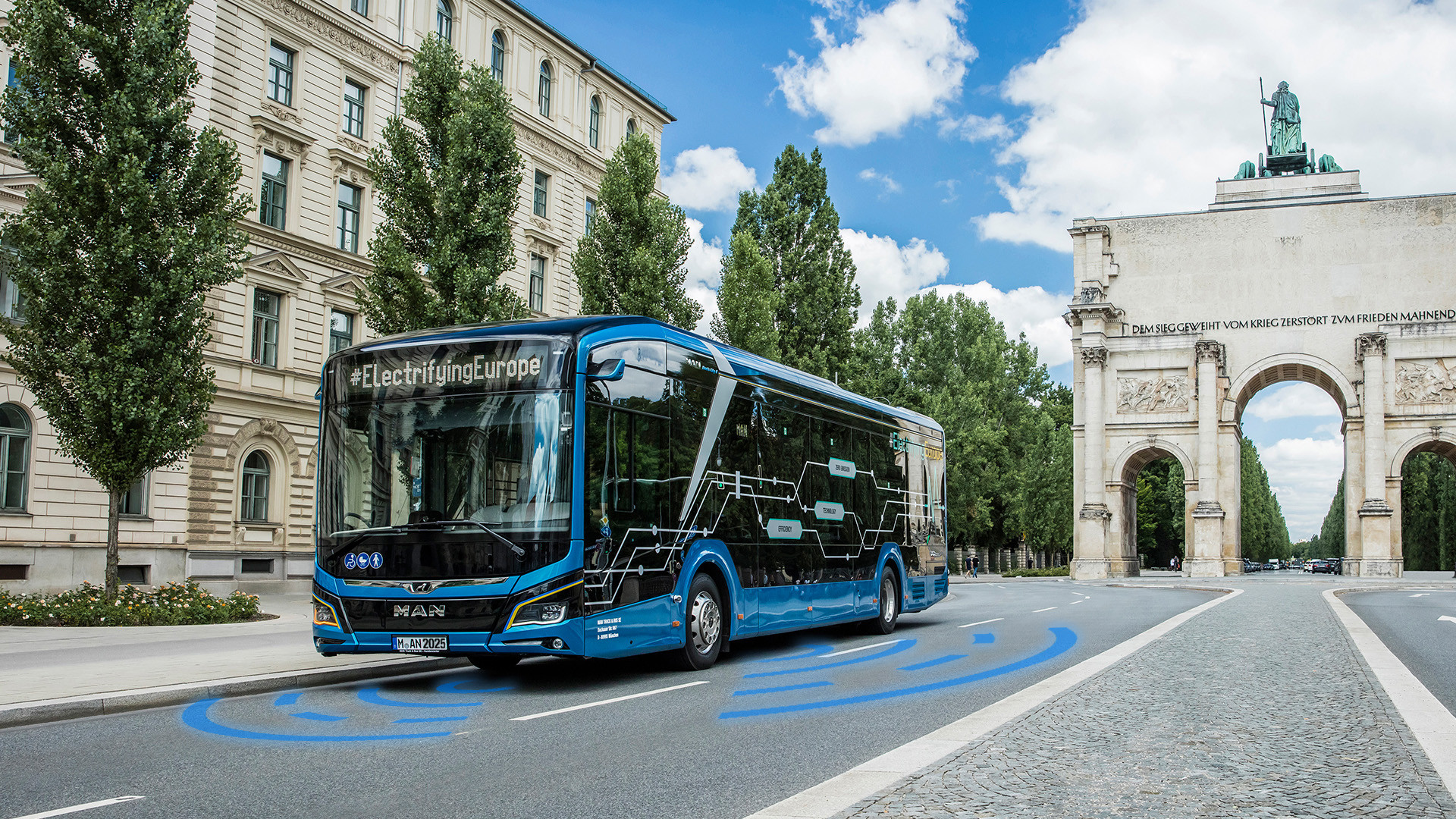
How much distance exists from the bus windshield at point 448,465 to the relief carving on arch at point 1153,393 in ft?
173

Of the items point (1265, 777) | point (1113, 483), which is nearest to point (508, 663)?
point (1265, 777)

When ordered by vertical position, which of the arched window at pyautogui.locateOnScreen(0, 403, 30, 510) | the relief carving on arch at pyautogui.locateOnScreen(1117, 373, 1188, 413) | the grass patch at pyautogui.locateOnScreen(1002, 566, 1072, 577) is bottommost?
the grass patch at pyautogui.locateOnScreen(1002, 566, 1072, 577)

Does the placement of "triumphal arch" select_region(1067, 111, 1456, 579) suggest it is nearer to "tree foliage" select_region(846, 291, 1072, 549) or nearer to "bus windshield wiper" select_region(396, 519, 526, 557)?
"tree foliage" select_region(846, 291, 1072, 549)

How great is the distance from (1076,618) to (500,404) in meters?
13.7

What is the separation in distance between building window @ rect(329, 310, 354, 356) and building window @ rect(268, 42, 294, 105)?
5.48 metres

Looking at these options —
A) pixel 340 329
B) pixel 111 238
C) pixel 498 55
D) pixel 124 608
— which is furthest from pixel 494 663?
pixel 498 55

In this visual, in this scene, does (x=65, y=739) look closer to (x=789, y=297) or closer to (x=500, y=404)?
(x=500, y=404)

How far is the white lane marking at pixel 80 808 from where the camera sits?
5.64 metres

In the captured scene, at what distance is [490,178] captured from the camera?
75.5ft

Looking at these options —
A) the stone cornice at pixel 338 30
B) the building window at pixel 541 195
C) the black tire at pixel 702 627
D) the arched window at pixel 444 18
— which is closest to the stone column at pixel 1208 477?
the building window at pixel 541 195

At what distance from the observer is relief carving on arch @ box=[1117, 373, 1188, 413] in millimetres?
57812

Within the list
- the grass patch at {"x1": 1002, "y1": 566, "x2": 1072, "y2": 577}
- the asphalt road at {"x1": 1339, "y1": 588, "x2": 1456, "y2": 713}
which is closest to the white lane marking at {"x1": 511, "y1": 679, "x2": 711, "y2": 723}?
the asphalt road at {"x1": 1339, "y1": 588, "x2": 1456, "y2": 713}

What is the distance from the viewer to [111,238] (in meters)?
18.6

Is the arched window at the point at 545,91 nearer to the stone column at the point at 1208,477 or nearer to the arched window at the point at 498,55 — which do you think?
the arched window at the point at 498,55
